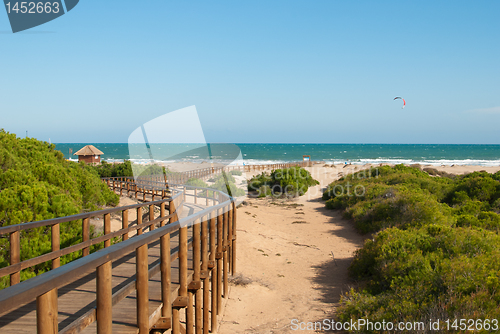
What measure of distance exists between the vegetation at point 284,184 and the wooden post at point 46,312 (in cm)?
2059

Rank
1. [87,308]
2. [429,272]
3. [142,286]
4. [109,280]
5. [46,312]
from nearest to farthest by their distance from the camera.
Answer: [46,312]
[109,280]
[142,286]
[87,308]
[429,272]

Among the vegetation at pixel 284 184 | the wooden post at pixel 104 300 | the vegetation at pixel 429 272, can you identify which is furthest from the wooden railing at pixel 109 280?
the vegetation at pixel 284 184

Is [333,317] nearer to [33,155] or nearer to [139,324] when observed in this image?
[139,324]

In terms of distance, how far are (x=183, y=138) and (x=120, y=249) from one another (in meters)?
4.50

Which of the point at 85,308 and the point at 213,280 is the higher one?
the point at 85,308

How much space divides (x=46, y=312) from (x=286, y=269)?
8.11 m

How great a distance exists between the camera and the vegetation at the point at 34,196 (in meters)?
5.23

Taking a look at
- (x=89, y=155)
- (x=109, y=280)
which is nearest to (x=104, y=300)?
(x=109, y=280)

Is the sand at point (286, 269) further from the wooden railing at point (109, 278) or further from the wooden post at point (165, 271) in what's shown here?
the wooden post at point (165, 271)

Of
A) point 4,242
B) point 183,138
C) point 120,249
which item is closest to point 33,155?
point 4,242

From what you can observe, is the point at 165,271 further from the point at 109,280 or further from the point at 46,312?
the point at 46,312

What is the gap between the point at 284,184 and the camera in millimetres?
22938

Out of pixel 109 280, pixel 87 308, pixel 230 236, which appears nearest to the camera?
pixel 109 280

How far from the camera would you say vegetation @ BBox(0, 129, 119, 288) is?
206 inches
